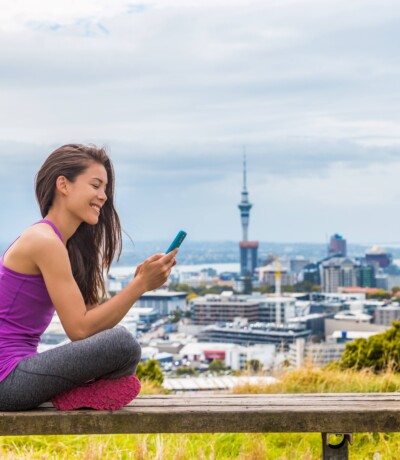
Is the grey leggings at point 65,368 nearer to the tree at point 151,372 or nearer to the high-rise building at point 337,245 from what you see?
the tree at point 151,372

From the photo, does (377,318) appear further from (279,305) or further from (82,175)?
(82,175)

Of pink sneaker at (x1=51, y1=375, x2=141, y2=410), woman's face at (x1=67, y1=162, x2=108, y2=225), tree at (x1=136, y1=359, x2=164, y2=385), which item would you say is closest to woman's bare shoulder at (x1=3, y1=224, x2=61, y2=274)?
woman's face at (x1=67, y1=162, x2=108, y2=225)

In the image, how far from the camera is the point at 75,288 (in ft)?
7.56

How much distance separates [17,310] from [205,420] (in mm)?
632

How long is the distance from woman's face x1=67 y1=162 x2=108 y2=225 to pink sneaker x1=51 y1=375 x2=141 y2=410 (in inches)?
19.4

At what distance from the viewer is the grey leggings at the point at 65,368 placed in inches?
90.0

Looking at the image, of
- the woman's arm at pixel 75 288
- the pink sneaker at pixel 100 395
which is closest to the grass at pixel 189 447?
the pink sneaker at pixel 100 395

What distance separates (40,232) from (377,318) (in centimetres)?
5744

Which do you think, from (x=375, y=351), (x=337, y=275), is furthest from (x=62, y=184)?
(x=337, y=275)

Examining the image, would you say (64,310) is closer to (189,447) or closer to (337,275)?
(189,447)

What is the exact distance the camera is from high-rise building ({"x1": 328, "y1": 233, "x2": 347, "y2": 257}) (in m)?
112

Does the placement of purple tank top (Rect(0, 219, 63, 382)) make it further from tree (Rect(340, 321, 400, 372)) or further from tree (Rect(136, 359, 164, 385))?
tree (Rect(136, 359, 164, 385))

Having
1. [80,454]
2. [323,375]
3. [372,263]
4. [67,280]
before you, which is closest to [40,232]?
[67,280]

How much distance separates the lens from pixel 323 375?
19.6 ft
